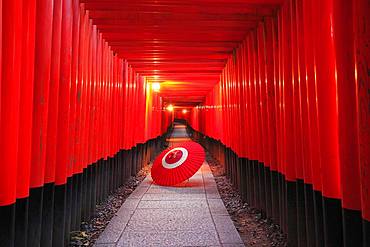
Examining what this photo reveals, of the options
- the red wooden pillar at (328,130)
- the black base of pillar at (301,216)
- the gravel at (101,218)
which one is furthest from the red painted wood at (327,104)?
the gravel at (101,218)

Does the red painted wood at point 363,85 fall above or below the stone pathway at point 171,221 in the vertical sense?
above

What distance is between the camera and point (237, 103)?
6.31 m

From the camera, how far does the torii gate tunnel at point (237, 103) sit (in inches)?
77.7

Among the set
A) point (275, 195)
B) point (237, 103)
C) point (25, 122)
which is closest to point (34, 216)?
point (25, 122)

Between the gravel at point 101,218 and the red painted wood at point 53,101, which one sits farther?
the gravel at point 101,218

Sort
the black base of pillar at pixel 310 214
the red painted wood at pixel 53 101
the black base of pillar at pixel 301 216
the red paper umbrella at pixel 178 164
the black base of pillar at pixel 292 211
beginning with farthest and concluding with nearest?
1. the red paper umbrella at pixel 178 164
2. the black base of pillar at pixel 292 211
3. the black base of pillar at pixel 301 216
4. the red painted wood at pixel 53 101
5. the black base of pillar at pixel 310 214

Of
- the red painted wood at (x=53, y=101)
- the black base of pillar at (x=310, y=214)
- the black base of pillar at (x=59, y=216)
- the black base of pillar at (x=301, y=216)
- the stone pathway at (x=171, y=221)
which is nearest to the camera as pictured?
the black base of pillar at (x=310, y=214)

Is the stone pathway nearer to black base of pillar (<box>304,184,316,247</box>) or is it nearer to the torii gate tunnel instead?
the torii gate tunnel

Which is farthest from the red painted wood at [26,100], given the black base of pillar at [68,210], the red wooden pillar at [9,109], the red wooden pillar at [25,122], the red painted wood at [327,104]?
the red painted wood at [327,104]

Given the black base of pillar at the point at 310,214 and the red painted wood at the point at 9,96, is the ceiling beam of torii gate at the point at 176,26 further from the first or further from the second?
the black base of pillar at the point at 310,214

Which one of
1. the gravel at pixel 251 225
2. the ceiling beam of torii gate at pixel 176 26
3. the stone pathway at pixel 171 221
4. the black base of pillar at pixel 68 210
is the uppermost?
the ceiling beam of torii gate at pixel 176 26

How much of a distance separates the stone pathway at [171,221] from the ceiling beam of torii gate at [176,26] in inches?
124

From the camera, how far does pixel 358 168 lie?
1.93m

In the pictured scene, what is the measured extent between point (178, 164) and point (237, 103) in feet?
6.79
